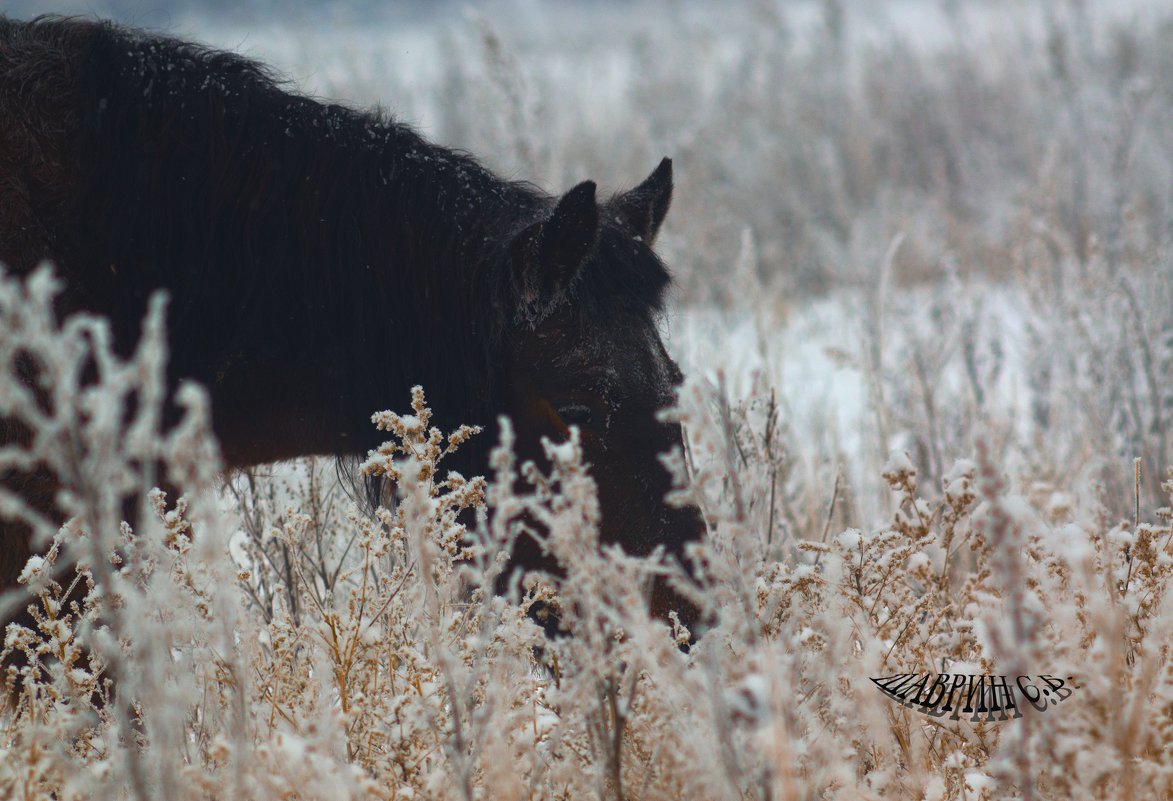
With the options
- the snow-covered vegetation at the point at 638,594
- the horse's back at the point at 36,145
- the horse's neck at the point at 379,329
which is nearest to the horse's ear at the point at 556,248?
the horse's neck at the point at 379,329

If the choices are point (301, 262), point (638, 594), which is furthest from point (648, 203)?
point (638, 594)

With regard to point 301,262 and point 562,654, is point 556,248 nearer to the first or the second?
point 301,262

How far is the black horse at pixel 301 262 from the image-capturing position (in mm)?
2598

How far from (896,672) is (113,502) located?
1530 mm

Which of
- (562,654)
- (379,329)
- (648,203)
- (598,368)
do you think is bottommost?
(562,654)

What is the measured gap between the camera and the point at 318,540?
317 cm

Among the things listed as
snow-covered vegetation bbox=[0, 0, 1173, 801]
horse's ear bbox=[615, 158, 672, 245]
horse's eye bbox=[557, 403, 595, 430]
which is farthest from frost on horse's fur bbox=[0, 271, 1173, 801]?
horse's ear bbox=[615, 158, 672, 245]

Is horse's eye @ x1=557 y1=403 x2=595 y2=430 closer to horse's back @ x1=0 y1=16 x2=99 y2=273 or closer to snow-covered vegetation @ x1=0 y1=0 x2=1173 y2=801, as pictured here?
snow-covered vegetation @ x1=0 y1=0 x2=1173 y2=801

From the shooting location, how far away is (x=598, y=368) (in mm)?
2547

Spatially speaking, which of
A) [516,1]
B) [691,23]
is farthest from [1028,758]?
[516,1]

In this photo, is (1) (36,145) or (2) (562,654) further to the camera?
(1) (36,145)

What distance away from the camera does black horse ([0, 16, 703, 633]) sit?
2598mm

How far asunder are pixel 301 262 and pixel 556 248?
763mm

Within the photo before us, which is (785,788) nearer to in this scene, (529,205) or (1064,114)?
(529,205)
